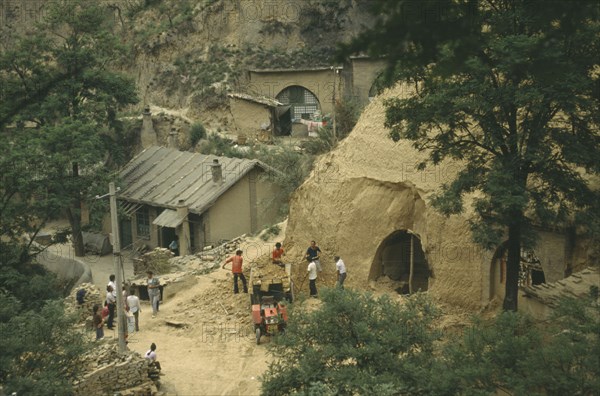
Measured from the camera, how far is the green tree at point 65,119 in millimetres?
33281

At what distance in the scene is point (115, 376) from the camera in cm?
2109

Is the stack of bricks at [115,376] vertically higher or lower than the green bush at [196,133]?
lower

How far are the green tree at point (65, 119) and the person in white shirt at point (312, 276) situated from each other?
11523 millimetres

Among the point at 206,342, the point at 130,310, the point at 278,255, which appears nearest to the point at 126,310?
the point at 130,310

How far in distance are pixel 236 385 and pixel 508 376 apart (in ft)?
28.3

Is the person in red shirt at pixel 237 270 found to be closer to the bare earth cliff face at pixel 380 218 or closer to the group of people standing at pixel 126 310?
the bare earth cliff face at pixel 380 218

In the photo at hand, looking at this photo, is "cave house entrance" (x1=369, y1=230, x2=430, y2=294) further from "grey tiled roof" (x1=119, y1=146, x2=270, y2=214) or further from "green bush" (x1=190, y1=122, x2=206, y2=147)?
"green bush" (x1=190, y1=122, x2=206, y2=147)

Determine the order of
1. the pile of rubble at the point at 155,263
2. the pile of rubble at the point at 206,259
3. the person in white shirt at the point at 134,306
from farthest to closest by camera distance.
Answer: the pile of rubble at the point at 155,263, the pile of rubble at the point at 206,259, the person in white shirt at the point at 134,306

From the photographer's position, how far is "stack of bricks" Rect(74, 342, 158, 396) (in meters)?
20.7

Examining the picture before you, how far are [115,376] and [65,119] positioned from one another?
17945mm

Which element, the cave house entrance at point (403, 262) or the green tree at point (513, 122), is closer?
the green tree at point (513, 122)

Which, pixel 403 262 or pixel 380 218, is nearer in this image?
pixel 380 218

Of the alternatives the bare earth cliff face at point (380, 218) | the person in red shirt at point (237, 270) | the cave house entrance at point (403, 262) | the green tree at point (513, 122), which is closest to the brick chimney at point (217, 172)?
the bare earth cliff face at point (380, 218)

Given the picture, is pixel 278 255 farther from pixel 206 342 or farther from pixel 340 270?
pixel 206 342
